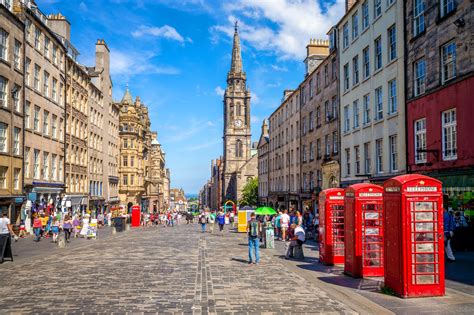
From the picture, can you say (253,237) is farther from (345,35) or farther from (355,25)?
(345,35)

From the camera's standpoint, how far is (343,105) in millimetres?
32500

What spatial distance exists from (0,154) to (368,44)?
2327 centimetres

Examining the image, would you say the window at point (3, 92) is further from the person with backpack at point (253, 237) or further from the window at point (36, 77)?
the person with backpack at point (253, 237)

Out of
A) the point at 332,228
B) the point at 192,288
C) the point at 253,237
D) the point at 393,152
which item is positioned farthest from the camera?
the point at 393,152

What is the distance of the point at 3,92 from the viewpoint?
29.2 m

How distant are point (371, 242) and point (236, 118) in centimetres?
11072

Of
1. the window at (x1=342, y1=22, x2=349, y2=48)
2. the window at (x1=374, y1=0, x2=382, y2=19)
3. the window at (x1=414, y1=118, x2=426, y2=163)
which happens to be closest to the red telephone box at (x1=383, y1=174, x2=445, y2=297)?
the window at (x1=414, y1=118, x2=426, y2=163)

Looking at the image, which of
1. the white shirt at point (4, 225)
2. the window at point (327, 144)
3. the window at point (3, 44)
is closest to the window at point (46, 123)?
the window at point (3, 44)

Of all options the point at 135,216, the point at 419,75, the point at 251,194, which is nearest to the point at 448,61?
the point at 419,75

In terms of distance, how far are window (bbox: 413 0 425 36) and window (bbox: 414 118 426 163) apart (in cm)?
425

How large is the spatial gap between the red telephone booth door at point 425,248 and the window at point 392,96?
15.2 meters

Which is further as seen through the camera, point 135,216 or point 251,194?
point 251,194

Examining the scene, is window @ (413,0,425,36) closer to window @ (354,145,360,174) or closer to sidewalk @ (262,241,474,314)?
window @ (354,145,360,174)

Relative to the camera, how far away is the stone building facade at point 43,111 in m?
33.4
